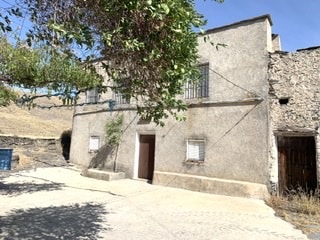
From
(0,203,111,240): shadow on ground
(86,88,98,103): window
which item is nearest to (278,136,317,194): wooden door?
(0,203,111,240): shadow on ground

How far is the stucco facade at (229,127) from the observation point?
11438 millimetres

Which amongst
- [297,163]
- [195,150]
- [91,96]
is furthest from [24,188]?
[297,163]

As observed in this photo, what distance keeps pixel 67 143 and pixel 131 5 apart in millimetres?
20575

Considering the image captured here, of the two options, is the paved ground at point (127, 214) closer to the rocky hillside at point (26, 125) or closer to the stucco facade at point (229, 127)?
the stucco facade at point (229, 127)

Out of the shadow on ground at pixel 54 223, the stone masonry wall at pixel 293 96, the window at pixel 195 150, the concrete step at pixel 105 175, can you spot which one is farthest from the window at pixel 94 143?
the stone masonry wall at pixel 293 96

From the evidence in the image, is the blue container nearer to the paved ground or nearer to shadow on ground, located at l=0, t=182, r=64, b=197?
the paved ground

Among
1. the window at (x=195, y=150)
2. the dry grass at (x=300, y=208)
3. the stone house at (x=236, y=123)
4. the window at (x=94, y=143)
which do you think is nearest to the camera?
the dry grass at (x=300, y=208)

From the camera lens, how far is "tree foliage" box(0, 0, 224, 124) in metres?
3.70

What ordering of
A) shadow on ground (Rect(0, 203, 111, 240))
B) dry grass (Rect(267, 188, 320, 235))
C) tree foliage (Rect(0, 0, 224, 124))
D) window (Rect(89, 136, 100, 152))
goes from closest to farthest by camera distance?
tree foliage (Rect(0, 0, 224, 124))
shadow on ground (Rect(0, 203, 111, 240))
dry grass (Rect(267, 188, 320, 235))
window (Rect(89, 136, 100, 152))

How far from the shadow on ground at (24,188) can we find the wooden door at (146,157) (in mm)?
4060

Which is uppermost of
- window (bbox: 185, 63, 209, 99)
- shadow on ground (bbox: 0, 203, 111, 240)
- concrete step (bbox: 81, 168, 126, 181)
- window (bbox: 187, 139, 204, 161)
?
window (bbox: 185, 63, 209, 99)

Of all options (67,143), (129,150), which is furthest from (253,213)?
(67,143)

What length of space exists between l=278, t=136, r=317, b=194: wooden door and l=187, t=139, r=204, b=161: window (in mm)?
3167

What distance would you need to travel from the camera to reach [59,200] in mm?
10094
